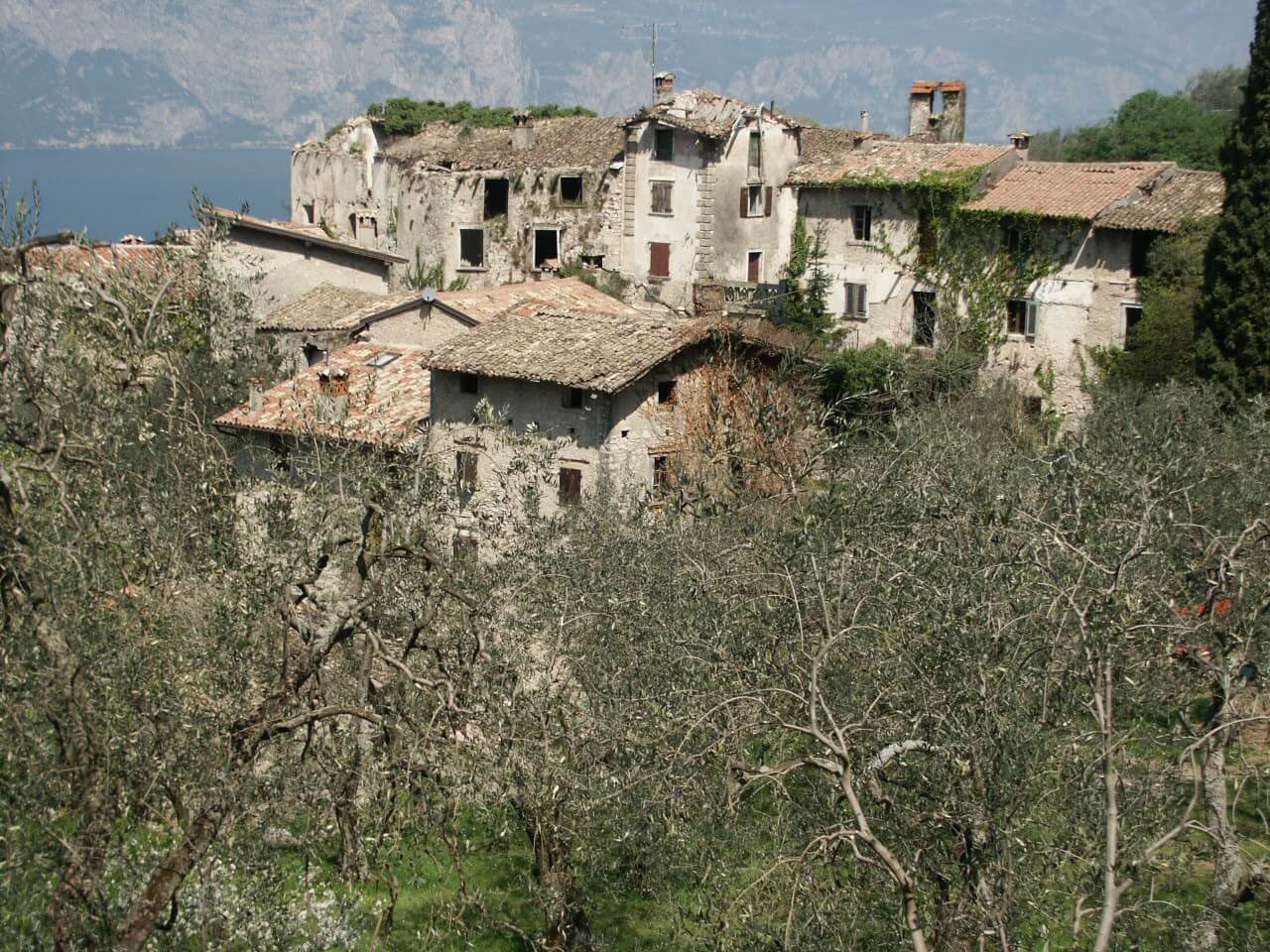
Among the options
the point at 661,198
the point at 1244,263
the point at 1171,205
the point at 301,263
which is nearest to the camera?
the point at 1244,263

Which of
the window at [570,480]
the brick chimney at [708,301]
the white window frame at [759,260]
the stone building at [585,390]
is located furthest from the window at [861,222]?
the window at [570,480]

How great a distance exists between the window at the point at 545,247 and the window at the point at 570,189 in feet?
3.56

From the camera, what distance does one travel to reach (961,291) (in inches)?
1556

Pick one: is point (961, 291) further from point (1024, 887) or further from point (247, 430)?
point (1024, 887)

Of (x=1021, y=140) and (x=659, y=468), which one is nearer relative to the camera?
(x=659, y=468)

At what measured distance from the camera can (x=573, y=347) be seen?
27797mm

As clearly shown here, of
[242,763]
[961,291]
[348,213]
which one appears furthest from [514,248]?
[242,763]

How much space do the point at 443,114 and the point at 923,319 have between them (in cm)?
2306

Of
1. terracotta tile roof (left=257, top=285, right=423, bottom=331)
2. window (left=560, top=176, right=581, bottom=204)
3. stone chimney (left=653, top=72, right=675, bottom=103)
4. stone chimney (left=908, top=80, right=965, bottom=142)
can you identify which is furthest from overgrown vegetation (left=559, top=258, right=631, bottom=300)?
stone chimney (left=908, top=80, right=965, bottom=142)

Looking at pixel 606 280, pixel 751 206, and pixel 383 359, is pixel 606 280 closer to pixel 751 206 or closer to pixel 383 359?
pixel 751 206

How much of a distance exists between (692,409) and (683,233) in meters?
20.1

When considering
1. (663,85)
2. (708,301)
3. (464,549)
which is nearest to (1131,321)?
(708,301)

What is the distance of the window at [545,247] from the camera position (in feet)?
157

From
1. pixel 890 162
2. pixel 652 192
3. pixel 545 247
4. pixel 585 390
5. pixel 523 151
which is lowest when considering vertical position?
pixel 585 390
